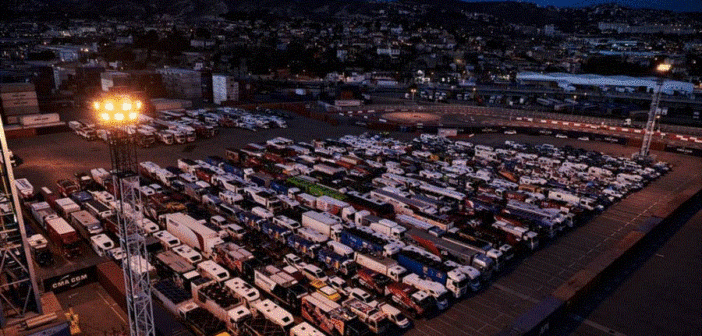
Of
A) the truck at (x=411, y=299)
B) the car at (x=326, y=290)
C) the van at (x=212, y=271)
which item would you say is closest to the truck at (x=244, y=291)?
the van at (x=212, y=271)

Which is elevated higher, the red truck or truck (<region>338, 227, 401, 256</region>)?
truck (<region>338, 227, 401, 256</region>)

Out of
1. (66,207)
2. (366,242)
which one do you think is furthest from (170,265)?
(66,207)

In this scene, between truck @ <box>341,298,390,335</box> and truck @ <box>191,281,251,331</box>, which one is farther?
truck @ <box>341,298,390,335</box>

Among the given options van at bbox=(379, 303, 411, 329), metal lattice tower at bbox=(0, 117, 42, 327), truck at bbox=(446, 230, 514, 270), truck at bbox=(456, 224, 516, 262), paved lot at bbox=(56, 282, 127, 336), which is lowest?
paved lot at bbox=(56, 282, 127, 336)

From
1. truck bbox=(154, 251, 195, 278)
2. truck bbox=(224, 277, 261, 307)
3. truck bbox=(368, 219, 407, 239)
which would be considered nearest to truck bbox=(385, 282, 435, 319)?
truck bbox=(368, 219, 407, 239)

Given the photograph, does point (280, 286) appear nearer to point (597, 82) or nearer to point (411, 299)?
point (411, 299)

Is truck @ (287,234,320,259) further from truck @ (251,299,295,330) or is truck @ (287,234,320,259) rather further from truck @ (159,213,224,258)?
truck @ (251,299,295,330)
